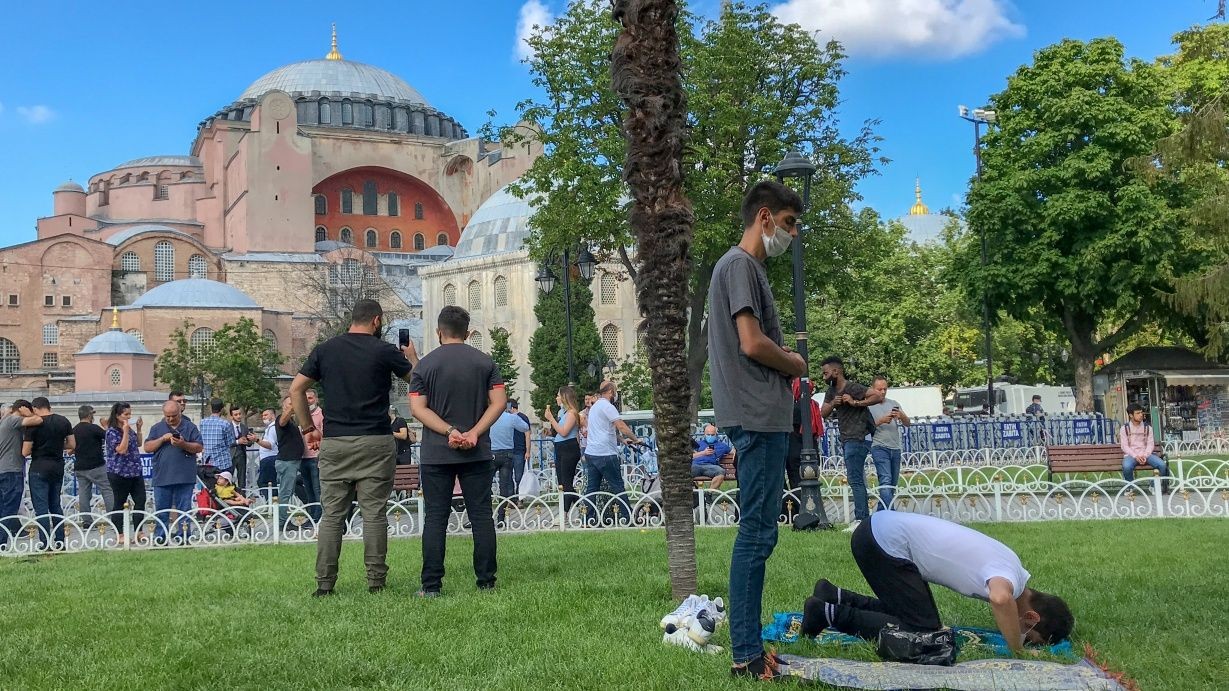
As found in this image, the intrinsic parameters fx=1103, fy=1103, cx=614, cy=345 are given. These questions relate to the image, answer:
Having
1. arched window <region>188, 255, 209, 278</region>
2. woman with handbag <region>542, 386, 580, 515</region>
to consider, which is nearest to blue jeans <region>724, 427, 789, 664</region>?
woman with handbag <region>542, 386, 580, 515</region>

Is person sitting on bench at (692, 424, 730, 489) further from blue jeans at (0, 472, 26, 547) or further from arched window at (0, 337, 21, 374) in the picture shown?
arched window at (0, 337, 21, 374)

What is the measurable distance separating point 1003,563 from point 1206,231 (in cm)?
2645

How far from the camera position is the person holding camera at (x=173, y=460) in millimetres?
11859

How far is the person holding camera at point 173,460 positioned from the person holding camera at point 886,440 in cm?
720

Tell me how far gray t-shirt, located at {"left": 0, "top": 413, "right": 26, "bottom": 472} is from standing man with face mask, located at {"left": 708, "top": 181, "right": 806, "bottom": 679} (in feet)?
34.3

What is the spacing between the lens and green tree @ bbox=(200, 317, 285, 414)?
53844mm

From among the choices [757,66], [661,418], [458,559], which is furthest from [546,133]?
[661,418]

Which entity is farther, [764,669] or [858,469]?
[858,469]

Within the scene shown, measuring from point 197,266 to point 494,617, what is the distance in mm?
73185

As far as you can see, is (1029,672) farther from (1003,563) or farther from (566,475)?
(566,475)

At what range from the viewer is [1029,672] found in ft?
13.0

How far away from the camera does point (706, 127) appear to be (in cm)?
2541

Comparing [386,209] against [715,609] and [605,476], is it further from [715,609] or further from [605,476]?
[715,609]

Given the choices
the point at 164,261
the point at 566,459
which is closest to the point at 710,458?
the point at 566,459
